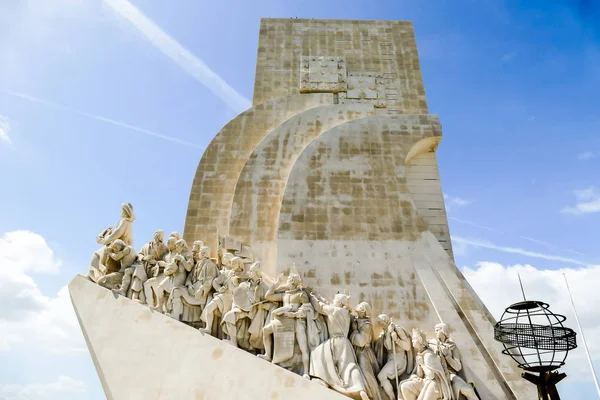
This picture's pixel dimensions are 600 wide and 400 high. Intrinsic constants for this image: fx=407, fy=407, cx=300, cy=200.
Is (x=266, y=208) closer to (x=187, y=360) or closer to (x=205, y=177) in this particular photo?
(x=205, y=177)

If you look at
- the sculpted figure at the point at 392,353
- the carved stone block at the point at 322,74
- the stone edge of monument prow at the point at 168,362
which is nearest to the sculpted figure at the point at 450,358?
the sculpted figure at the point at 392,353

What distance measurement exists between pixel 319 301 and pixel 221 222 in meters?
3.36

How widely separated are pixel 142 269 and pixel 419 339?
4978 millimetres

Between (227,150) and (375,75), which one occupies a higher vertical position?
(375,75)

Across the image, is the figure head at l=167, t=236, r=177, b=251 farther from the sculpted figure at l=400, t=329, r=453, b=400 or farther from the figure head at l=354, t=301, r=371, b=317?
the sculpted figure at l=400, t=329, r=453, b=400

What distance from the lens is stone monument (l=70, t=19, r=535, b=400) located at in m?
6.21

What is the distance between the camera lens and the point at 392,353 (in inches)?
259

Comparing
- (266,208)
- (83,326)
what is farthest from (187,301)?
(266,208)

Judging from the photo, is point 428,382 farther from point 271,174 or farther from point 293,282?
point 271,174

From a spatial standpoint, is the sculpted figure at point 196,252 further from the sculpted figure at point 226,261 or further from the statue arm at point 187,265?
the sculpted figure at point 226,261

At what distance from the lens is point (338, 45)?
12.1 meters

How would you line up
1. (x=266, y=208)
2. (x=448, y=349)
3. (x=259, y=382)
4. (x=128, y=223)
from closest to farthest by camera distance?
(x=259, y=382)
(x=448, y=349)
(x=128, y=223)
(x=266, y=208)

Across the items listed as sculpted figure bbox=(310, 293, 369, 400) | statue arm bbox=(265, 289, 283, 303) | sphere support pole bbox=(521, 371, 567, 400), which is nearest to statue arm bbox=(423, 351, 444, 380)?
sculpted figure bbox=(310, 293, 369, 400)

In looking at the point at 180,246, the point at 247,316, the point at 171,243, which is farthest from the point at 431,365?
the point at 171,243
